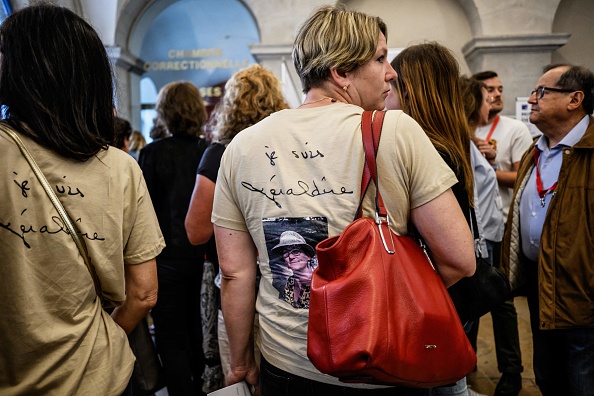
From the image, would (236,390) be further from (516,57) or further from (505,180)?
(516,57)

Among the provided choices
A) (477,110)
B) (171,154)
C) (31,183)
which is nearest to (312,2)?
(477,110)

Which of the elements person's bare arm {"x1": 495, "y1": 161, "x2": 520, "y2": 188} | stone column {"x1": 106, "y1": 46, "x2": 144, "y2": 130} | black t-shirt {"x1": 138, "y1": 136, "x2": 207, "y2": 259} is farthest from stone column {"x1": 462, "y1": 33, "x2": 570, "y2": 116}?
black t-shirt {"x1": 138, "y1": 136, "x2": 207, "y2": 259}

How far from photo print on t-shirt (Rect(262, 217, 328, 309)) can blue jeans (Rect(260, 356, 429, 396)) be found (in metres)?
0.20

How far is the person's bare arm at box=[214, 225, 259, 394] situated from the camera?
1499 millimetres

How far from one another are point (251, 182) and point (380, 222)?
1.27ft

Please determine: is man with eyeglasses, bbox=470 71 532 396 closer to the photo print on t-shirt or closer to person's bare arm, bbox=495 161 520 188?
person's bare arm, bbox=495 161 520 188

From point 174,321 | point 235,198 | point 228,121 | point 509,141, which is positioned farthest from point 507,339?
point 235,198

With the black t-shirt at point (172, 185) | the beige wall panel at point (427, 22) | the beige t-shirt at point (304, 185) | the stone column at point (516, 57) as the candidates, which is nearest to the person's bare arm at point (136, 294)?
the beige t-shirt at point (304, 185)

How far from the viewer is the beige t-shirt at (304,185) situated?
48.4 inches

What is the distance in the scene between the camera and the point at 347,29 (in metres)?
1.35

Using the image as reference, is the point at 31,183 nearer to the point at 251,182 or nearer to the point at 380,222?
the point at 251,182

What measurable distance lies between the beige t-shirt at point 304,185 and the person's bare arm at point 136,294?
0.32 metres

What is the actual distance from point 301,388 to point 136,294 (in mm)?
542

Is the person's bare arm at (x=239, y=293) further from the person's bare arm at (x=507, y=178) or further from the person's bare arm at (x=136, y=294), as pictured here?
the person's bare arm at (x=507, y=178)
